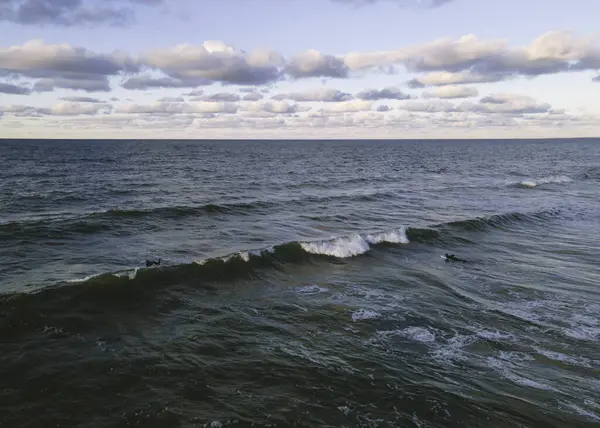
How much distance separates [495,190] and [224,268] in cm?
3942

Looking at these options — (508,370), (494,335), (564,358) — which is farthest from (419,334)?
(564,358)

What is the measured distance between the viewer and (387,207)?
35.6m

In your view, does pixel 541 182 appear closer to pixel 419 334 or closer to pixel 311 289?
pixel 311 289

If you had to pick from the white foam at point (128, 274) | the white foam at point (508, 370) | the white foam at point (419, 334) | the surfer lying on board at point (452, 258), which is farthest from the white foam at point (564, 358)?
the white foam at point (128, 274)

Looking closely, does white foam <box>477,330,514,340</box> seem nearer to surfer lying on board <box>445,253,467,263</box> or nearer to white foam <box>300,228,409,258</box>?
surfer lying on board <box>445,253,467,263</box>

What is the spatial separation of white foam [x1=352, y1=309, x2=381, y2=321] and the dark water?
0.09 metres

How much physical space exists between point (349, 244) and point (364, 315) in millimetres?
8239

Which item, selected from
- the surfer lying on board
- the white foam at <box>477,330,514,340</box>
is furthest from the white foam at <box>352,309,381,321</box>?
the surfer lying on board

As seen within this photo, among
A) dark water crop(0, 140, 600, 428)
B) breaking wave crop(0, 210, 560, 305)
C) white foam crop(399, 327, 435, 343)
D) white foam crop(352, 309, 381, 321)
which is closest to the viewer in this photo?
dark water crop(0, 140, 600, 428)

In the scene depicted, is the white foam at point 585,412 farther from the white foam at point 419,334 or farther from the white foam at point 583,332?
the white foam at point 583,332

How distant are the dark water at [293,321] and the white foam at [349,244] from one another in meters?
0.10

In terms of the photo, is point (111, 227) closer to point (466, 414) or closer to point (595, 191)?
point (466, 414)

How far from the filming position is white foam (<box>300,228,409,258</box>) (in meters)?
21.0

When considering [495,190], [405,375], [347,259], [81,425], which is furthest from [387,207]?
[81,425]
